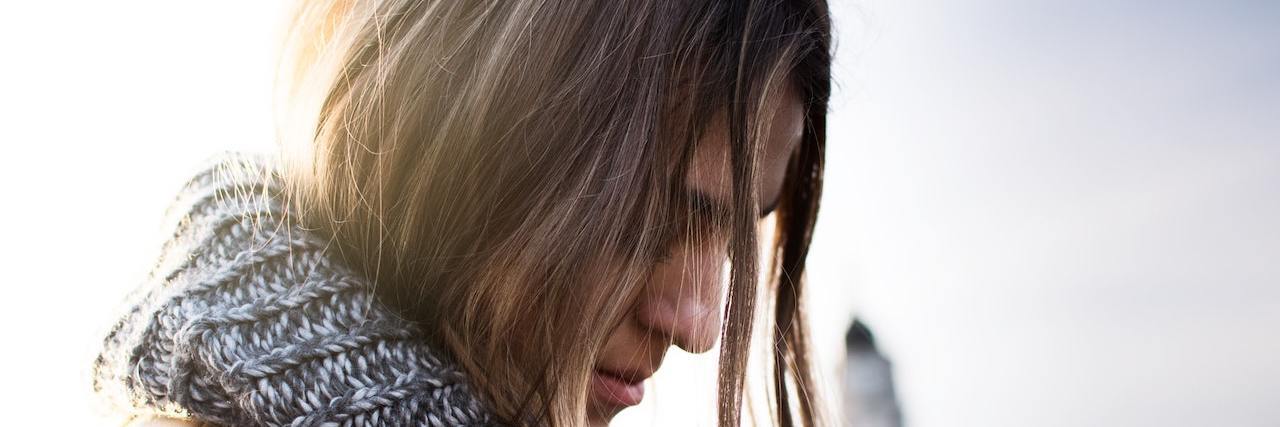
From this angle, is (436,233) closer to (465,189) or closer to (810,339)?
(465,189)

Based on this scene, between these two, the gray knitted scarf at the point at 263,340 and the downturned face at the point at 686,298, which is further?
the downturned face at the point at 686,298

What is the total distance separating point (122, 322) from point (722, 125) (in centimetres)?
61

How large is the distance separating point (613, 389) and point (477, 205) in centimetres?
27

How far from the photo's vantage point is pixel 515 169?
73 centimetres

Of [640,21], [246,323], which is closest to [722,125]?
[640,21]

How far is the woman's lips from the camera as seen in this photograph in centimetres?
85

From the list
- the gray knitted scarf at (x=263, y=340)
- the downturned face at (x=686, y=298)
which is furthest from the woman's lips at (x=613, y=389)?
the gray knitted scarf at (x=263, y=340)

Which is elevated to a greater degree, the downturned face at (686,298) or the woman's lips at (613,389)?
the downturned face at (686,298)

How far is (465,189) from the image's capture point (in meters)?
0.74

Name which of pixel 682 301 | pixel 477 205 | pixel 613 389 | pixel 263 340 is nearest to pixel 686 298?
pixel 682 301

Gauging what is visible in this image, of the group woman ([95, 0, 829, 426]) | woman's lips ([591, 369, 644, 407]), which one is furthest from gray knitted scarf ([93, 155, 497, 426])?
woman's lips ([591, 369, 644, 407])

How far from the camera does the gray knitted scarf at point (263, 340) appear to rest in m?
0.65

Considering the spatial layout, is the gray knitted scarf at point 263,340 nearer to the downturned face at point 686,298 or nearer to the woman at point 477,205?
the woman at point 477,205

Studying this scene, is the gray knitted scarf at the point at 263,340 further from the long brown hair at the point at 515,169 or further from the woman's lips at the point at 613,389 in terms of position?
the woman's lips at the point at 613,389
